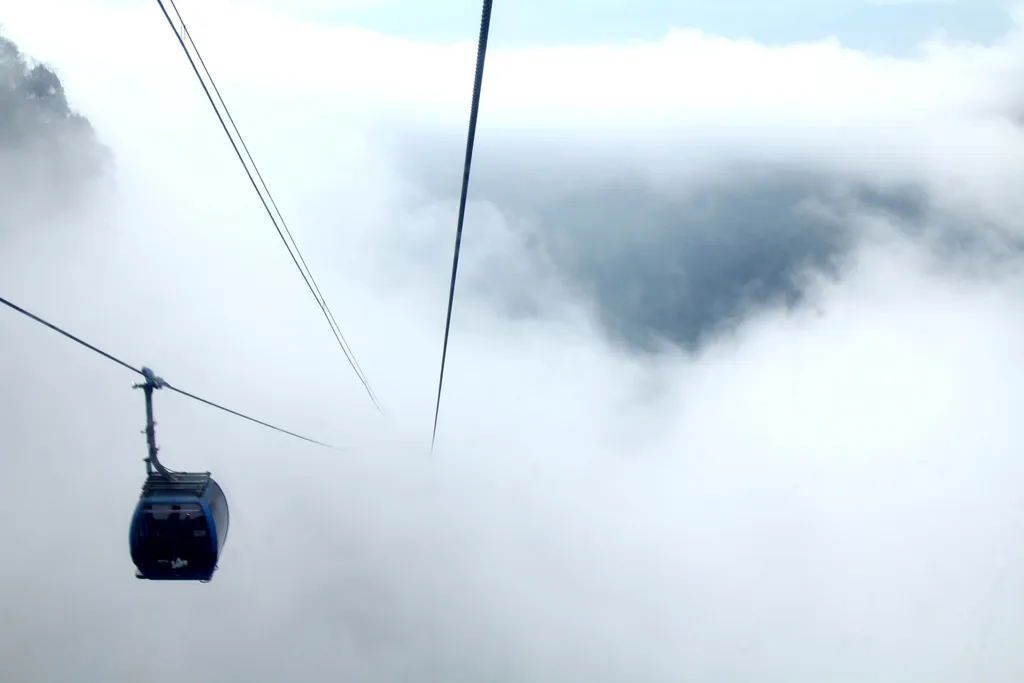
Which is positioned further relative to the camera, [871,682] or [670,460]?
[670,460]

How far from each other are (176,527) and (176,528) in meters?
0.02

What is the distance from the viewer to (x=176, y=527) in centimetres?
1199

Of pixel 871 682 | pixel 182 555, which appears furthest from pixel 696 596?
pixel 182 555

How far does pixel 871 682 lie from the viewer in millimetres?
99625

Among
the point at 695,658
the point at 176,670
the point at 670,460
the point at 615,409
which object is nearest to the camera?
the point at 176,670

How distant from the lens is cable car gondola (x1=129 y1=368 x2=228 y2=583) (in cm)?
1184

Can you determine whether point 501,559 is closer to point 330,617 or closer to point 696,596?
point 330,617

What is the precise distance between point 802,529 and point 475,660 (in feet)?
236

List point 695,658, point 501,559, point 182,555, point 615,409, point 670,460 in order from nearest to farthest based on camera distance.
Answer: point 182,555 < point 695,658 < point 501,559 < point 670,460 < point 615,409

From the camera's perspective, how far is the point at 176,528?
1200 centimetres

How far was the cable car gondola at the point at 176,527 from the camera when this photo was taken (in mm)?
11844

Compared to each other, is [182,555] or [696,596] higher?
[696,596]

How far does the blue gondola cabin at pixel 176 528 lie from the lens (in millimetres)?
11852

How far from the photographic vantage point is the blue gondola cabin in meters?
11.9
